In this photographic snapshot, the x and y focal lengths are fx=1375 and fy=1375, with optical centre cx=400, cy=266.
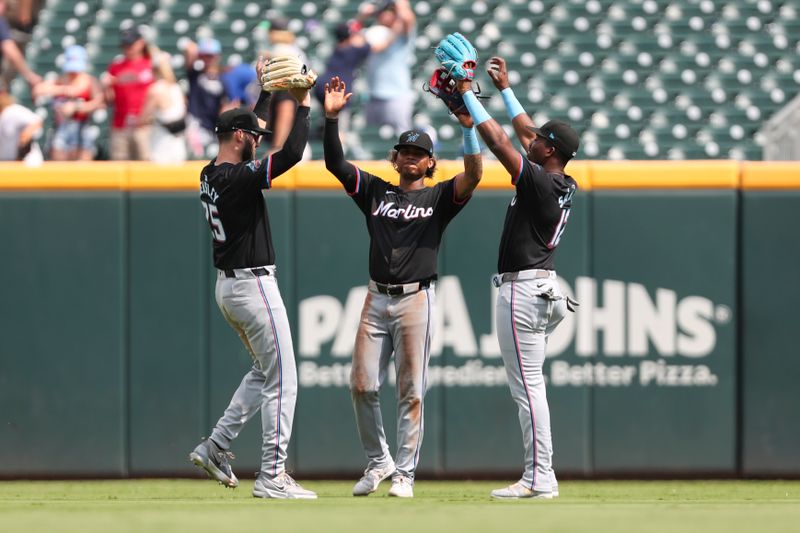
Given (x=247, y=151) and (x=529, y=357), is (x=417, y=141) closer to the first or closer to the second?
(x=247, y=151)

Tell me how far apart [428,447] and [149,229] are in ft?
6.55

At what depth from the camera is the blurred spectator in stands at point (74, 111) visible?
419 inches

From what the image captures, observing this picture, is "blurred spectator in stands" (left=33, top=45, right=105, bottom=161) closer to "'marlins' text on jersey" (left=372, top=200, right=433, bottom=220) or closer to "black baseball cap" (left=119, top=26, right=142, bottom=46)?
"black baseball cap" (left=119, top=26, right=142, bottom=46)

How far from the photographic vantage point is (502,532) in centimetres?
427

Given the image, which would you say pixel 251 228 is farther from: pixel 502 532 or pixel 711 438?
pixel 711 438

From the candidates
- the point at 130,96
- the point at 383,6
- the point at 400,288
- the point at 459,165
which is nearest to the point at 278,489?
the point at 400,288

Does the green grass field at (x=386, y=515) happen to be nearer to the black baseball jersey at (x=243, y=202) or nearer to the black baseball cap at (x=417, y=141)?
the black baseball jersey at (x=243, y=202)

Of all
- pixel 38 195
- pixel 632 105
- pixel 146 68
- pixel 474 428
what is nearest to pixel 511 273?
pixel 474 428

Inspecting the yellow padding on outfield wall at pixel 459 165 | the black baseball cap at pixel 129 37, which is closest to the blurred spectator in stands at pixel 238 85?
the black baseball cap at pixel 129 37

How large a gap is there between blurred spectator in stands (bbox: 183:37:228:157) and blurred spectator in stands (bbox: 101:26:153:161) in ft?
1.38

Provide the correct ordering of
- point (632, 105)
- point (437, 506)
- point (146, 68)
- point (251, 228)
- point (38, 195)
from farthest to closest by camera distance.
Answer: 1. point (632, 105)
2. point (146, 68)
3. point (38, 195)
4. point (251, 228)
5. point (437, 506)

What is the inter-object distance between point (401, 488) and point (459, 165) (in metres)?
2.21

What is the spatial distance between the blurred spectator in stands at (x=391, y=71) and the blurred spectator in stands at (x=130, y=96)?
170 cm

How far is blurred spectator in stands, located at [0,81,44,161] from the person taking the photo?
922cm
